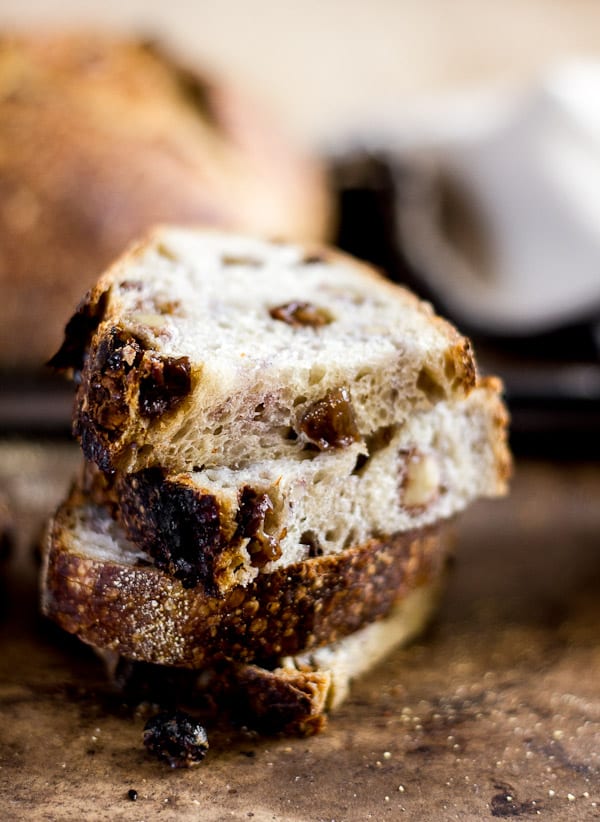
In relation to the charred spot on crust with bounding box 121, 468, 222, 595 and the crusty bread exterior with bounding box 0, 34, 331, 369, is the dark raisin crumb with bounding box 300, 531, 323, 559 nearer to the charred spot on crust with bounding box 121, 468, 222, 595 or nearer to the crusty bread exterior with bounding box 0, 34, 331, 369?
the charred spot on crust with bounding box 121, 468, 222, 595

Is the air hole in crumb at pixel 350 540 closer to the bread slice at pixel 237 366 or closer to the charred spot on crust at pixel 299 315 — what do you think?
the bread slice at pixel 237 366

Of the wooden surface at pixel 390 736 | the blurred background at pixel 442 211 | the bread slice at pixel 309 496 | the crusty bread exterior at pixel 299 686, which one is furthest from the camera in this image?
the blurred background at pixel 442 211

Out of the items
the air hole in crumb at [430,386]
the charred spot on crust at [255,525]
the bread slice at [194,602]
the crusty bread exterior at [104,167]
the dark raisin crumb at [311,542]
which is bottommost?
the bread slice at [194,602]

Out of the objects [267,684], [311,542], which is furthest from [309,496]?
[267,684]

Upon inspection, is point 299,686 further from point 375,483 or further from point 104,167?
point 104,167

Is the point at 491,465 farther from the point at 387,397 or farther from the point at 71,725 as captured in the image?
the point at 71,725

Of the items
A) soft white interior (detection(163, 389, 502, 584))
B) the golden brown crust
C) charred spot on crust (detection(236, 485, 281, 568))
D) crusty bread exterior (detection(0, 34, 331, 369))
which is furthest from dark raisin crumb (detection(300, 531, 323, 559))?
crusty bread exterior (detection(0, 34, 331, 369))

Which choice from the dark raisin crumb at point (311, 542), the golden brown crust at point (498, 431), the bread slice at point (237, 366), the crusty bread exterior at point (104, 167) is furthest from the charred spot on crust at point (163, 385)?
the crusty bread exterior at point (104, 167)

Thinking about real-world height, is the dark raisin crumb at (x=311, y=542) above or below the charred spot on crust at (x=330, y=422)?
below
